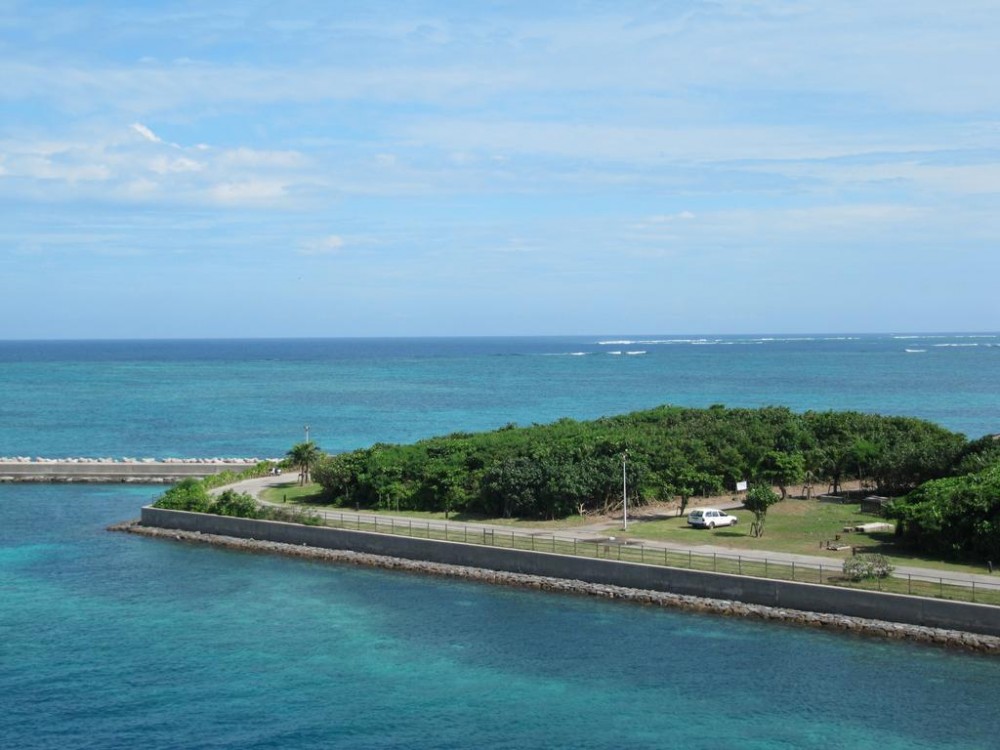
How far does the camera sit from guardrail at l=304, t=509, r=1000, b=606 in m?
38.3

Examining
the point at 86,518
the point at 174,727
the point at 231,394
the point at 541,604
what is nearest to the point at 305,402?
the point at 231,394

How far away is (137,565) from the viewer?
165ft

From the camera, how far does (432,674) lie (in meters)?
34.5

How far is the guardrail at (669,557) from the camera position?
38312mm

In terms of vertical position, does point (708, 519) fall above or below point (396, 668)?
above

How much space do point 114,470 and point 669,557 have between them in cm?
4841

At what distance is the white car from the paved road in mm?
3340

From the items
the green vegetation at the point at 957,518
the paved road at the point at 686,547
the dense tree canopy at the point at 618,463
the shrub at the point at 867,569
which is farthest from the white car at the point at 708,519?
the shrub at the point at 867,569

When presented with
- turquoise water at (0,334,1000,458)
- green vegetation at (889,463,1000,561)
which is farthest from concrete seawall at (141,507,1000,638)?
turquoise water at (0,334,1000,458)

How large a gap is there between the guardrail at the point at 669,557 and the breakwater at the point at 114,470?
24228mm

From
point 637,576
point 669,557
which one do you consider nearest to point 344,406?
point 669,557

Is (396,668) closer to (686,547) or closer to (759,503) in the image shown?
(686,547)

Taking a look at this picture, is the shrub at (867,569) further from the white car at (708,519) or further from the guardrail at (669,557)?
the white car at (708,519)

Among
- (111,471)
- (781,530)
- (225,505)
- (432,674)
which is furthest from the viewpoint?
(111,471)
